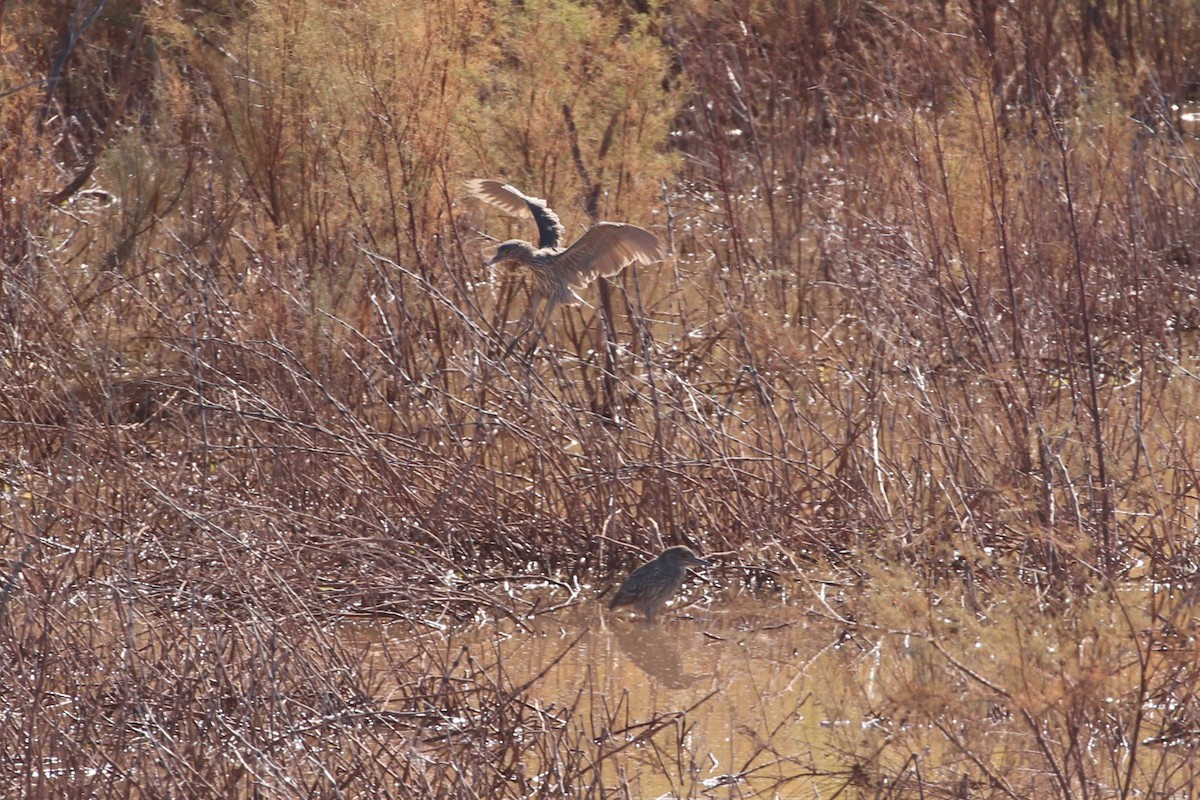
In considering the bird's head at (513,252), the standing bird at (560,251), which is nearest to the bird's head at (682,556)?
the standing bird at (560,251)

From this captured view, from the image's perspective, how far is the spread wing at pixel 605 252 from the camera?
250 inches

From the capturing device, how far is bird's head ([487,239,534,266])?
6766 mm

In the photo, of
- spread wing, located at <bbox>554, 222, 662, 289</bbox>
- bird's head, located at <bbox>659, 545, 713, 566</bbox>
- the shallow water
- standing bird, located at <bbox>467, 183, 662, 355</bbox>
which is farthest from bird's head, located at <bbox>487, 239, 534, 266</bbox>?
bird's head, located at <bbox>659, 545, 713, 566</bbox>

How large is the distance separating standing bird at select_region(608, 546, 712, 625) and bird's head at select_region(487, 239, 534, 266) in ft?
5.30

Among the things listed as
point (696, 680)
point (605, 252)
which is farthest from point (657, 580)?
point (605, 252)

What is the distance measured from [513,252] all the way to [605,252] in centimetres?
48

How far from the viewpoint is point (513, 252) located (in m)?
6.82

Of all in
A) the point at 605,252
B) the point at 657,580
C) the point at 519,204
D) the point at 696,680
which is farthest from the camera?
the point at 519,204

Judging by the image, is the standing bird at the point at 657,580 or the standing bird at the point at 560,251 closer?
the standing bird at the point at 657,580

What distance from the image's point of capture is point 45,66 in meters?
10.5

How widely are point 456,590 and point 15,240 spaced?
3.26 m

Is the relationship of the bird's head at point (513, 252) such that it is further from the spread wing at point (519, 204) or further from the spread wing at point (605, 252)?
the spread wing at point (605, 252)

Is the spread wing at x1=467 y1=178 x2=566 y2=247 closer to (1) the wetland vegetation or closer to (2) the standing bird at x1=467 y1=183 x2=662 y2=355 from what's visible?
(2) the standing bird at x1=467 y1=183 x2=662 y2=355

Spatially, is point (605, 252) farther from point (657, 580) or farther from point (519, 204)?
point (657, 580)
